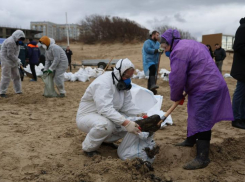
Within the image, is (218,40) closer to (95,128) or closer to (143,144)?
(143,144)

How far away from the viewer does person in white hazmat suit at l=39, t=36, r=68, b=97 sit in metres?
6.50

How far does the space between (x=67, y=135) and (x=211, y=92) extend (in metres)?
2.12

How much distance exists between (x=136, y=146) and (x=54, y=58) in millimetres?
4194

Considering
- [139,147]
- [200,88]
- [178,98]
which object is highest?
[200,88]

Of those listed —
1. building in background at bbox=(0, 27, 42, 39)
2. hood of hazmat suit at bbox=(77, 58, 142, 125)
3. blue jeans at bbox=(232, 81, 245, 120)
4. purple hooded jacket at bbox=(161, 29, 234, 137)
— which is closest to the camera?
purple hooded jacket at bbox=(161, 29, 234, 137)

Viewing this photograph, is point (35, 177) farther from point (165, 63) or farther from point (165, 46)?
point (165, 63)

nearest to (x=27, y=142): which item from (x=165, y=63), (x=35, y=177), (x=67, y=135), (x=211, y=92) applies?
(x=67, y=135)

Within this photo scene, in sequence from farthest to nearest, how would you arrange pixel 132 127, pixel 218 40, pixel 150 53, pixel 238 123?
pixel 218 40 < pixel 150 53 < pixel 238 123 < pixel 132 127

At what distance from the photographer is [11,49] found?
642cm

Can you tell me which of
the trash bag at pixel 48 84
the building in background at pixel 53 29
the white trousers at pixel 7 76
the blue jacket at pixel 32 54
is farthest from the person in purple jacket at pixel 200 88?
the building in background at pixel 53 29

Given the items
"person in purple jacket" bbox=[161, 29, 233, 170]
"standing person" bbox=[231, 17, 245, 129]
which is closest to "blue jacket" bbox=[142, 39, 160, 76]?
"standing person" bbox=[231, 17, 245, 129]

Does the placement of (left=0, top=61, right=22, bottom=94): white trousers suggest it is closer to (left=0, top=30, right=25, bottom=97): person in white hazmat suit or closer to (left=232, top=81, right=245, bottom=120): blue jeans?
(left=0, top=30, right=25, bottom=97): person in white hazmat suit

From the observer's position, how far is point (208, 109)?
2730 mm

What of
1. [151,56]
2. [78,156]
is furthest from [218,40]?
[78,156]
